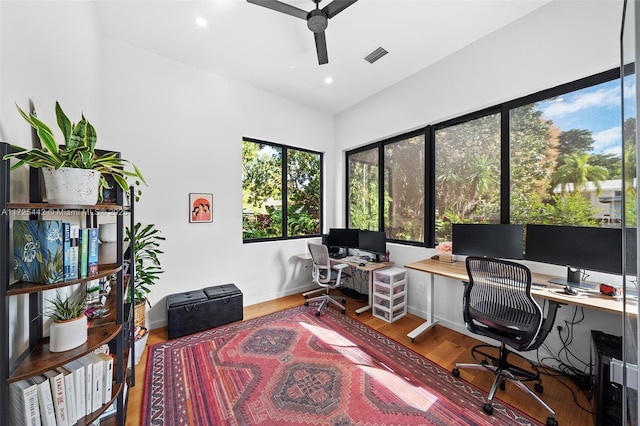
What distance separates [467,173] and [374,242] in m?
1.46

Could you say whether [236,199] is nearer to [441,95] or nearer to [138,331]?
[138,331]

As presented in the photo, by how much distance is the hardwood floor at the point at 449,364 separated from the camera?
1.66m

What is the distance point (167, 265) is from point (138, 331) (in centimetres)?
80

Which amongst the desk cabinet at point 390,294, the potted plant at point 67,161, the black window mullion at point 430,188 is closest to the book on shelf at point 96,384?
the potted plant at point 67,161

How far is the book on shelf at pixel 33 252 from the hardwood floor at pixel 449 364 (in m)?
1.29

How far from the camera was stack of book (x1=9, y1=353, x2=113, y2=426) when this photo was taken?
0.93m

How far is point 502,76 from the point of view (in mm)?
2389

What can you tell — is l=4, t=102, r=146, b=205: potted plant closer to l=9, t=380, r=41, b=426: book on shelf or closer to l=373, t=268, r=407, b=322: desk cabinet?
l=9, t=380, r=41, b=426: book on shelf

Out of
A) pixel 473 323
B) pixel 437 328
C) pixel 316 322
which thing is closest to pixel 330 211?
pixel 316 322

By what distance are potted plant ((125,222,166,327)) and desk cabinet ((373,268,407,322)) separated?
8.55ft

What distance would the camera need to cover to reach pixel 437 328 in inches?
112

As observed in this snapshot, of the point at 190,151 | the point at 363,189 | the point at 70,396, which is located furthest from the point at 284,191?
the point at 70,396

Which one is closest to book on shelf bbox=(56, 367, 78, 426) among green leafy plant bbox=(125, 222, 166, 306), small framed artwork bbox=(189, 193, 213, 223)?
green leafy plant bbox=(125, 222, 166, 306)

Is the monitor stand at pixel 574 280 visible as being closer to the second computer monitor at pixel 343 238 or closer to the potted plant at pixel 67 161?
the second computer monitor at pixel 343 238
